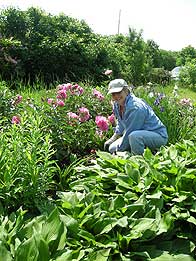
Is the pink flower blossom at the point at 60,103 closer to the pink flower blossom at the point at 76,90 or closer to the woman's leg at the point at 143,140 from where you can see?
the pink flower blossom at the point at 76,90

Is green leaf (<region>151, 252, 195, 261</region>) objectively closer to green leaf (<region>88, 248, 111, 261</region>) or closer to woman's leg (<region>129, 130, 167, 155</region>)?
green leaf (<region>88, 248, 111, 261</region>)

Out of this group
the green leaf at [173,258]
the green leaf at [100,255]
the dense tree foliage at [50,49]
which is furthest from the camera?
the dense tree foliage at [50,49]

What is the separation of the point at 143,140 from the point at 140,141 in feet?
0.19

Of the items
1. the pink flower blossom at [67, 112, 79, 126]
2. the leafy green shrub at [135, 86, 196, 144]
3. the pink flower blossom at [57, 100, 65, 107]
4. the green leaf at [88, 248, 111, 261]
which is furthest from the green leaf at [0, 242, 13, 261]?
the leafy green shrub at [135, 86, 196, 144]

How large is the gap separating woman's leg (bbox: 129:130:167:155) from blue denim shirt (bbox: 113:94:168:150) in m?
0.09

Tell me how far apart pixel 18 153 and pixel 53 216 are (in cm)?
85

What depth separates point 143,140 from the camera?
451 centimetres

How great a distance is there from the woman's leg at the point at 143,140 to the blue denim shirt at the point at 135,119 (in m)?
0.09

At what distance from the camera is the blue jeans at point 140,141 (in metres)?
4.46

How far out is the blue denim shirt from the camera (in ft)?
14.5

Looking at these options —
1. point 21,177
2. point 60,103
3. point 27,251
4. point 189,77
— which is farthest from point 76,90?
point 189,77

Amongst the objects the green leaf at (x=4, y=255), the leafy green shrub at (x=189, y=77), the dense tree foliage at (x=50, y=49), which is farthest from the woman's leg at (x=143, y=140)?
the leafy green shrub at (x=189, y=77)

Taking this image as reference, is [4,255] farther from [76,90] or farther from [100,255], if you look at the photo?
[76,90]

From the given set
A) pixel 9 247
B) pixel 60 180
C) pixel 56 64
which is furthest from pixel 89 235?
pixel 56 64
